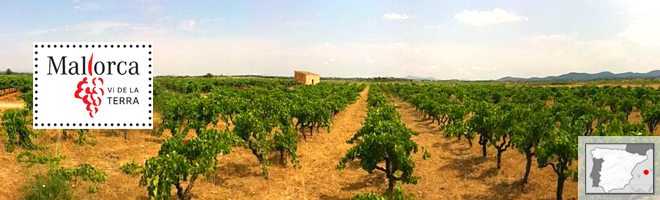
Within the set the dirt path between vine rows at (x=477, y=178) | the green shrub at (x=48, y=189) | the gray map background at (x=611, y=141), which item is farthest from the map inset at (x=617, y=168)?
the green shrub at (x=48, y=189)

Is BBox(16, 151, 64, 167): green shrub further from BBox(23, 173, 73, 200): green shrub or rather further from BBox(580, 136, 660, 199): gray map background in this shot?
BBox(580, 136, 660, 199): gray map background

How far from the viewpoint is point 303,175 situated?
18.1 meters

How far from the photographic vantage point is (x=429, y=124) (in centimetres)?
3700

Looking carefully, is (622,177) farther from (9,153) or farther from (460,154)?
(9,153)

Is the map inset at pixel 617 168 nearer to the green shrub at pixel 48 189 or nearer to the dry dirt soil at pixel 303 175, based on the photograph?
the dry dirt soil at pixel 303 175

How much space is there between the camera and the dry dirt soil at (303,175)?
15.0 m

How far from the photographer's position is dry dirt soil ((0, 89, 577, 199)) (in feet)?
49.2

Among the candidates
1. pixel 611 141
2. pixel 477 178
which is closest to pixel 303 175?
pixel 477 178

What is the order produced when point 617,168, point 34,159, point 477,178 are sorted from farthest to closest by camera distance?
point 477,178 < point 34,159 < point 617,168

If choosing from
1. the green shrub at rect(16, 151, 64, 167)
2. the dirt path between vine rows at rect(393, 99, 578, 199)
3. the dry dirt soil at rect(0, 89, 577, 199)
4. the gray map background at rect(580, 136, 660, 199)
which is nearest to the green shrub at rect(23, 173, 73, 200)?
the dry dirt soil at rect(0, 89, 577, 199)

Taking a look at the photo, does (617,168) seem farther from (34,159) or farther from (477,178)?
(34,159)

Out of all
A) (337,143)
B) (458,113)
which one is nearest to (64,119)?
(337,143)

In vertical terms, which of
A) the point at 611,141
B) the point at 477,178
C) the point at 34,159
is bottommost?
the point at 477,178

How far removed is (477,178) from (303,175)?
8142 millimetres
